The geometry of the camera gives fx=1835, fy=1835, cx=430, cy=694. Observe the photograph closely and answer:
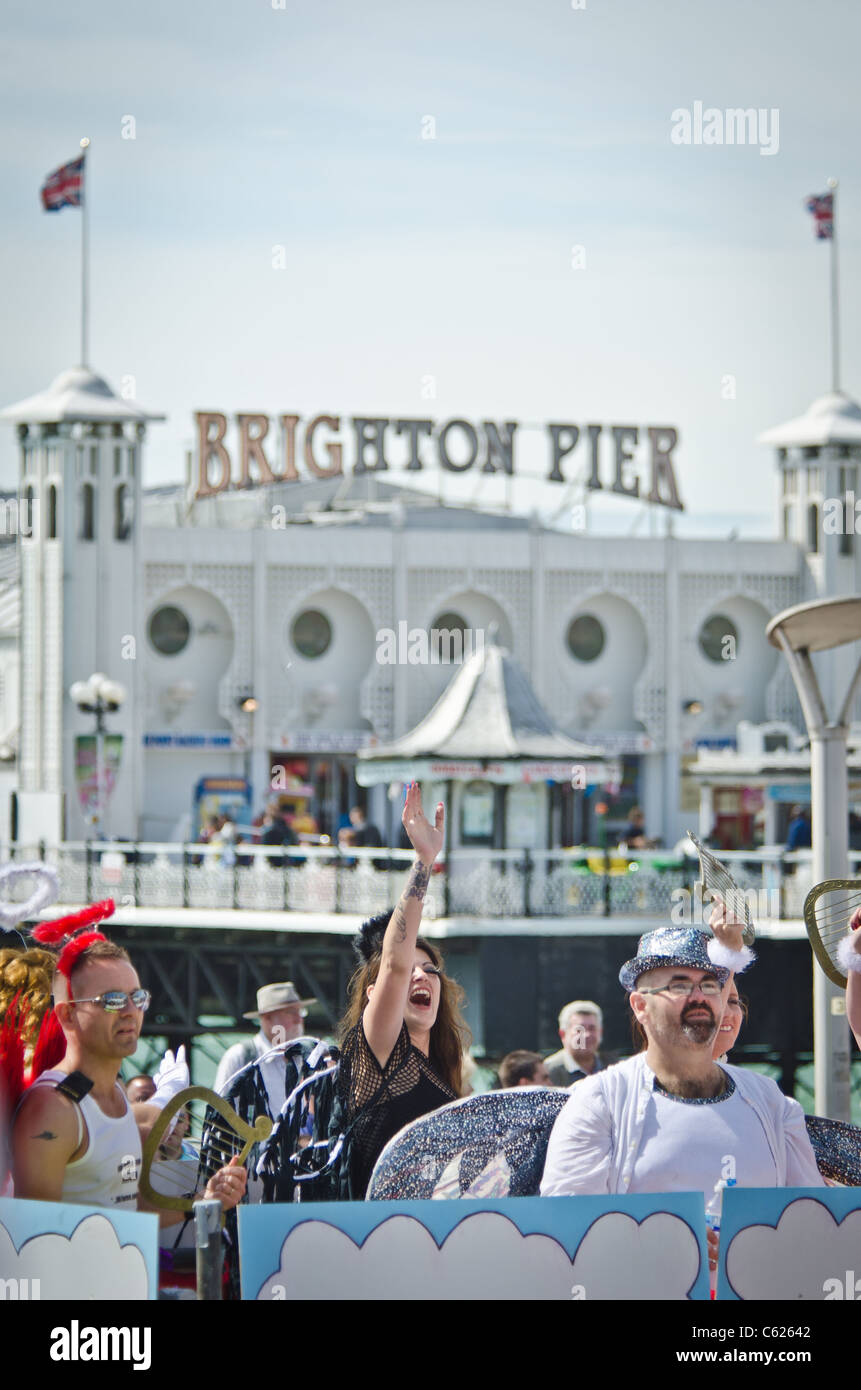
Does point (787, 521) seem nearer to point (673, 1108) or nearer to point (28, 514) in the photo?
point (28, 514)

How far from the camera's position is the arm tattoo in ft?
16.5

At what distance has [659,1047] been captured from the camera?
487cm

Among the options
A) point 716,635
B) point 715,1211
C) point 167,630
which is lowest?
point 715,1211

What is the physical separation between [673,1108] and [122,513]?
23.2 metres

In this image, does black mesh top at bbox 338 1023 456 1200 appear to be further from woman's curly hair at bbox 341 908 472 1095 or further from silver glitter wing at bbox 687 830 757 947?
silver glitter wing at bbox 687 830 757 947

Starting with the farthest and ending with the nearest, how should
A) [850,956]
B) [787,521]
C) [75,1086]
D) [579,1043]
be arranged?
[787,521] → [579,1043] → [850,956] → [75,1086]

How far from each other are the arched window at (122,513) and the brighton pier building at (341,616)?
33mm

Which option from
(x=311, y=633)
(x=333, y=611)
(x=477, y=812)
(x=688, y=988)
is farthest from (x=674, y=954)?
(x=333, y=611)

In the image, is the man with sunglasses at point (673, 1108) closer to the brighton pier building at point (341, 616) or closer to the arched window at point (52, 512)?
the brighton pier building at point (341, 616)

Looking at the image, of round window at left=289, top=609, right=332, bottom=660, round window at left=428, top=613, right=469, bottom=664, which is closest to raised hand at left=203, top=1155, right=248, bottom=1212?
round window at left=289, top=609, right=332, bottom=660

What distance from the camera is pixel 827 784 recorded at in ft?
27.2

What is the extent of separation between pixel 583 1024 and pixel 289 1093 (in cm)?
257
